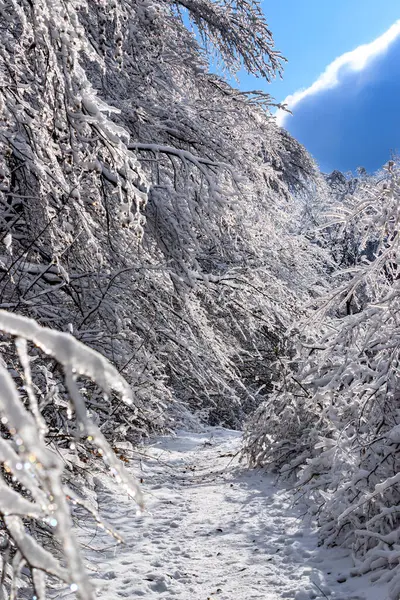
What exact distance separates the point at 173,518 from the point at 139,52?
218 inches

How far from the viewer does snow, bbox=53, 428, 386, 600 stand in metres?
3.86

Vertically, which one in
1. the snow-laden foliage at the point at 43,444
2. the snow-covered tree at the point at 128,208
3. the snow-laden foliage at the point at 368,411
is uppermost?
the snow-covered tree at the point at 128,208

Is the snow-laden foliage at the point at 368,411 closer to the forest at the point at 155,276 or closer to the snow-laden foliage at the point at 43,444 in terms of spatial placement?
the forest at the point at 155,276

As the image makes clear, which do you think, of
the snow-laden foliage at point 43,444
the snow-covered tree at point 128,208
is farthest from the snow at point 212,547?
the snow-laden foliage at point 43,444

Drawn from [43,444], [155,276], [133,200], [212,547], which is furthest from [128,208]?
[212,547]

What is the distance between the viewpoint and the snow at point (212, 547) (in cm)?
386

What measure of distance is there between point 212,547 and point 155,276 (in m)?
2.70

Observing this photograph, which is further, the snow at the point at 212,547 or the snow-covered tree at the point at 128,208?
the snow at the point at 212,547

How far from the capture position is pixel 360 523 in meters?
4.45

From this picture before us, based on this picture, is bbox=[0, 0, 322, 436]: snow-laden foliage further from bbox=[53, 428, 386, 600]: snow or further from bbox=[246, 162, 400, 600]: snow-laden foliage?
bbox=[246, 162, 400, 600]: snow-laden foliage

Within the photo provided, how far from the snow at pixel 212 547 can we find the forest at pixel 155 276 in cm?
25

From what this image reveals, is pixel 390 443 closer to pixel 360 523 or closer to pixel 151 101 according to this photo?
pixel 360 523

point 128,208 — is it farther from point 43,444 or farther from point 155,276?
point 43,444

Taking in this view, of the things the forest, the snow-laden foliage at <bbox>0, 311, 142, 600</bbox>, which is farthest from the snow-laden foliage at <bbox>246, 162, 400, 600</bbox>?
the snow-laden foliage at <bbox>0, 311, 142, 600</bbox>
